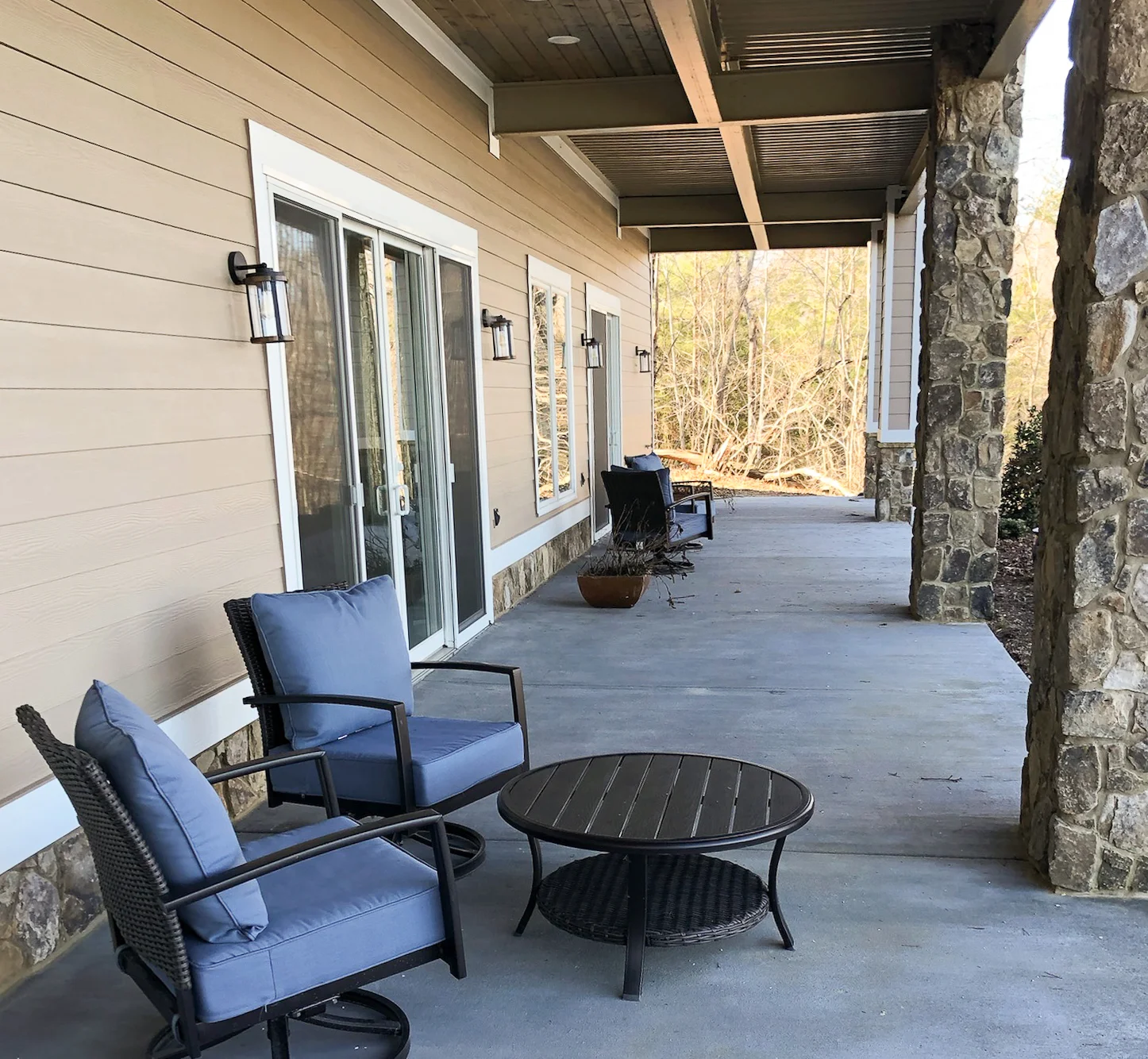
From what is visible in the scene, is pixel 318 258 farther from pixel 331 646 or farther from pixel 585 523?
pixel 585 523

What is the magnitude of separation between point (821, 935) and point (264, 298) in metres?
2.57

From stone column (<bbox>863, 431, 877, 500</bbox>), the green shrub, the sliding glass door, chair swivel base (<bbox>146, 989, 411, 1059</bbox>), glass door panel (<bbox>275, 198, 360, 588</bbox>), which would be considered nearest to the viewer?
chair swivel base (<bbox>146, 989, 411, 1059</bbox>)

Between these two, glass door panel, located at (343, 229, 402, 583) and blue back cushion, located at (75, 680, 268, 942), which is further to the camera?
glass door panel, located at (343, 229, 402, 583)

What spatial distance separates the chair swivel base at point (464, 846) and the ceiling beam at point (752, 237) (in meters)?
9.54

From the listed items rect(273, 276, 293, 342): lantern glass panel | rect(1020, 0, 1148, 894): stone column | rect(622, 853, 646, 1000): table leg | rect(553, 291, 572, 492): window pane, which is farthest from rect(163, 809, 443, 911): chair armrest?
rect(553, 291, 572, 492): window pane

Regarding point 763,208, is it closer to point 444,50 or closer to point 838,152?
point 838,152

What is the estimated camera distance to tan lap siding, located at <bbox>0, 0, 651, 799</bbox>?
2408 millimetres

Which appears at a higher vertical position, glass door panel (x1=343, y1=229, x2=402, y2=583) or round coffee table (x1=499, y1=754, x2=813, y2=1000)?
glass door panel (x1=343, y1=229, x2=402, y2=583)

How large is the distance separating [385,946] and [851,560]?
660 cm

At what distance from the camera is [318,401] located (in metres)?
3.92

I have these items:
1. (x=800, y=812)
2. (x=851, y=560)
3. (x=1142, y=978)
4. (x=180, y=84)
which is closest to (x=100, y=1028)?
(x=800, y=812)

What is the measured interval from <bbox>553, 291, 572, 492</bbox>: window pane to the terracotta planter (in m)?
1.78

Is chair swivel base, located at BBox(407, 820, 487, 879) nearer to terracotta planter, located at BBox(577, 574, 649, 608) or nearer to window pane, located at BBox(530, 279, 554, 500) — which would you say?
terracotta planter, located at BBox(577, 574, 649, 608)

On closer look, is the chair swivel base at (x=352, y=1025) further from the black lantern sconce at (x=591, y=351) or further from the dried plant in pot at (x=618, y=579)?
the black lantern sconce at (x=591, y=351)
